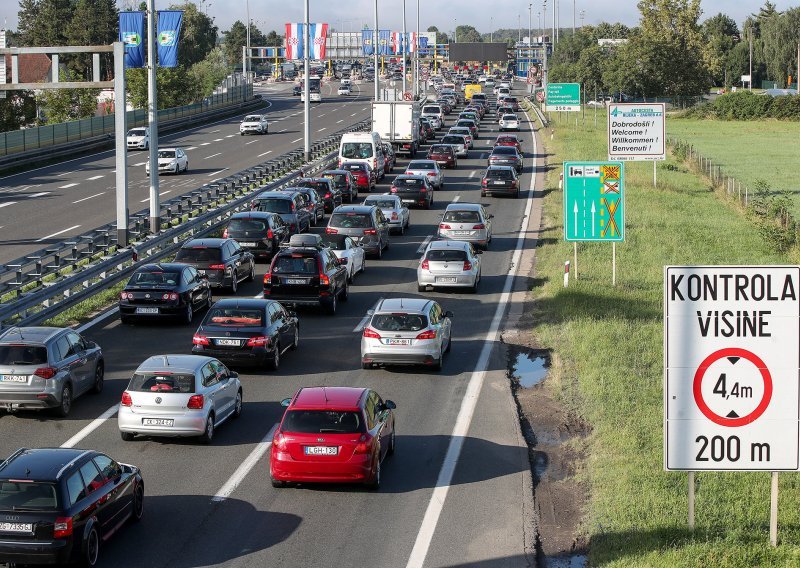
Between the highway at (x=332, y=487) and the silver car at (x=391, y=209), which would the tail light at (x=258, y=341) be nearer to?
the highway at (x=332, y=487)

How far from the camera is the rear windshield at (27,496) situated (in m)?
13.7

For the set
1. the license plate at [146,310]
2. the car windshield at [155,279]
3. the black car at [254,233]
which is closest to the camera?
the license plate at [146,310]

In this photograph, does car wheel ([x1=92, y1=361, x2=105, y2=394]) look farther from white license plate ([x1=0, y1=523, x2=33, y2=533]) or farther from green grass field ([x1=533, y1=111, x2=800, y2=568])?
white license plate ([x1=0, y1=523, x2=33, y2=533])

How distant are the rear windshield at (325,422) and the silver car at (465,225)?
23.6 metres

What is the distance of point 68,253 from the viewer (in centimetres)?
3703

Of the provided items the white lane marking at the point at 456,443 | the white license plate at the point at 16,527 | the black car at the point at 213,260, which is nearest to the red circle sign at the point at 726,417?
the white lane marking at the point at 456,443

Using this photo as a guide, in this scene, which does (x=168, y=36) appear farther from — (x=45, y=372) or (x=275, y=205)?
(x=45, y=372)

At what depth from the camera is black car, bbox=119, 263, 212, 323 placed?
2866 centimetres

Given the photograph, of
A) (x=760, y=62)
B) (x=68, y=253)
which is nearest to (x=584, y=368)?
(x=68, y=253)

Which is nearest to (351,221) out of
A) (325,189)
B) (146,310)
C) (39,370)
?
(325,189)

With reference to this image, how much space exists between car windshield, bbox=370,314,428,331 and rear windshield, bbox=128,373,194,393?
19.9 feet

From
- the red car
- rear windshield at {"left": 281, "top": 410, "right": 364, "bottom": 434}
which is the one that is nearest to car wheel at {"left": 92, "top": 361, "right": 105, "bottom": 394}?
the red car

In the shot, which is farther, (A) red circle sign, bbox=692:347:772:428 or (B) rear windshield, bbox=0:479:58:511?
(B) rear windshield, bbox=0:479:58:511

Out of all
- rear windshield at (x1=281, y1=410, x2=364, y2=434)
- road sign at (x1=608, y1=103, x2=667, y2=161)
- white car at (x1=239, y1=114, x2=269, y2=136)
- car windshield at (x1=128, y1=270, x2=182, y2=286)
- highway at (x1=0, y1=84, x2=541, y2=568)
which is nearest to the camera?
highway at (x1=0, y1=84, x2=541, y2=568)
